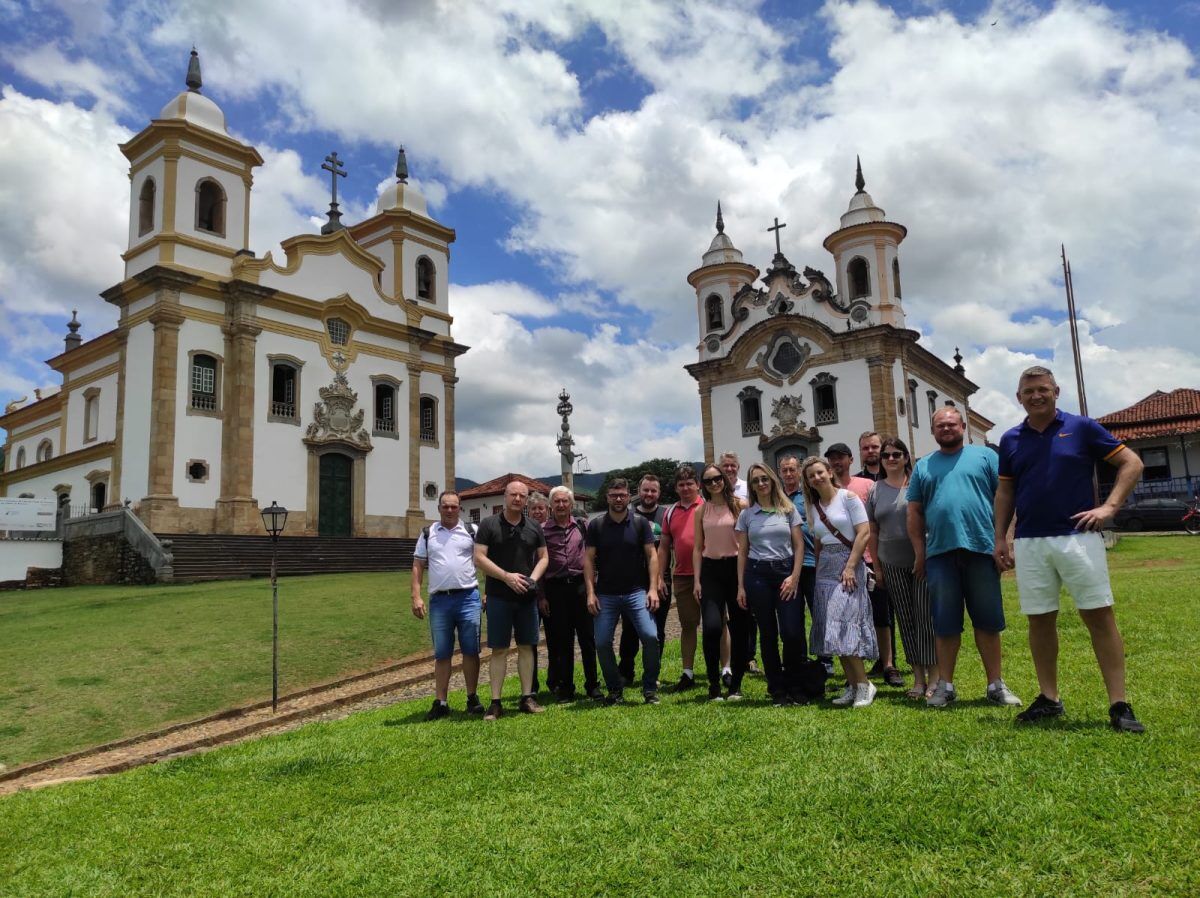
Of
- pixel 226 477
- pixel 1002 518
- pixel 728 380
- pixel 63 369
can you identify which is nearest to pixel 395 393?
pixel 226 477

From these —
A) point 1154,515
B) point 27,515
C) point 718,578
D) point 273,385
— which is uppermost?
point 273,385

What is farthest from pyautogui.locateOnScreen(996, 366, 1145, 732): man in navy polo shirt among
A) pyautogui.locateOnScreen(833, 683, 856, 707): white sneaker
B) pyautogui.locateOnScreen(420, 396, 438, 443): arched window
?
pyautogui.locateOnScreen(420, 396, 438, 443): arched window

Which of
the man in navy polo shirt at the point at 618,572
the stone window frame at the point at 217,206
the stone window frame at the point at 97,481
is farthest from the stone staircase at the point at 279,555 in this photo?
the man in navy polo shirt at the point at 618,572

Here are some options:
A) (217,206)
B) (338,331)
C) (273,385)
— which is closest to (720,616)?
(273,385)

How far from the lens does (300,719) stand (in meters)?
7.89

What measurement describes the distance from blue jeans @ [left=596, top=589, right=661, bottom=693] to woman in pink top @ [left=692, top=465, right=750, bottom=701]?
0.40 m

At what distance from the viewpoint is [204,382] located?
81.8 ft

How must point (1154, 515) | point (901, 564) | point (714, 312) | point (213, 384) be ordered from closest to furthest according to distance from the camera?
point (901, 564)
point (213, 384)
point (1154, 515)
point (714, 312)

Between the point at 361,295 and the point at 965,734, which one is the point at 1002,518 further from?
the point at 361,295

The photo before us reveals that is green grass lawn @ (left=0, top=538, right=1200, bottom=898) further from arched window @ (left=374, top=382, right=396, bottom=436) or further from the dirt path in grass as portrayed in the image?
arched window @ (left=374, top=382, right=396, bottom=436)

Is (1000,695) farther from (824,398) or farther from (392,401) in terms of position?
(824,398)

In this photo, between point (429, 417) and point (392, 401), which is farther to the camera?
point (429, 417)

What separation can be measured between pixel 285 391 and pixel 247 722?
67.4 ft

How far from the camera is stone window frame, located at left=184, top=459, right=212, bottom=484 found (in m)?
23.8
